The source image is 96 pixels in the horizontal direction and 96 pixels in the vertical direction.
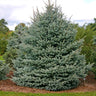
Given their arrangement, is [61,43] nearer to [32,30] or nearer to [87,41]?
[32,30]

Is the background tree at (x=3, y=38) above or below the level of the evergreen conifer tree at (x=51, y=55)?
above

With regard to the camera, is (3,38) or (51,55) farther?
(3,38)

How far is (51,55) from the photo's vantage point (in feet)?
20.7

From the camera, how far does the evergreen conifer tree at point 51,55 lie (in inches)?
240

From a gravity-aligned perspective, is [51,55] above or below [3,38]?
below

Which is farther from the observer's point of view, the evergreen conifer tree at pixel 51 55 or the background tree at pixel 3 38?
the background tree at pixel 3 38

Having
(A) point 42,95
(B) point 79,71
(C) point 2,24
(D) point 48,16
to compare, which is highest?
(C) point 2,24

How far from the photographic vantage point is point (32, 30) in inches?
269

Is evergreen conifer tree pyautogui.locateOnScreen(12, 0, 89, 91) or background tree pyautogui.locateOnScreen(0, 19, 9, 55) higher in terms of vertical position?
background tree pyautogui.locateOnScreen(0, 19, 9, 55)

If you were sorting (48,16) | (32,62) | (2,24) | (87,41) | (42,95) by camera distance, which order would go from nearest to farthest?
(42,95) → (32,62) → (48,16) → (87,41) → (2,24)

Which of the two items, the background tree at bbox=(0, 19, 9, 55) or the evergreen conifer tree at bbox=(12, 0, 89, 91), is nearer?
the evergreen conifer tree at bbox=(12, 0, 89, 91)

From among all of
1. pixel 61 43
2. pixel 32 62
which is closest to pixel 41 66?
pixel 32 62

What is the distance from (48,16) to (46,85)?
2.92 meters

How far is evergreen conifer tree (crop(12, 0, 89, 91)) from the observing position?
6.08 m
